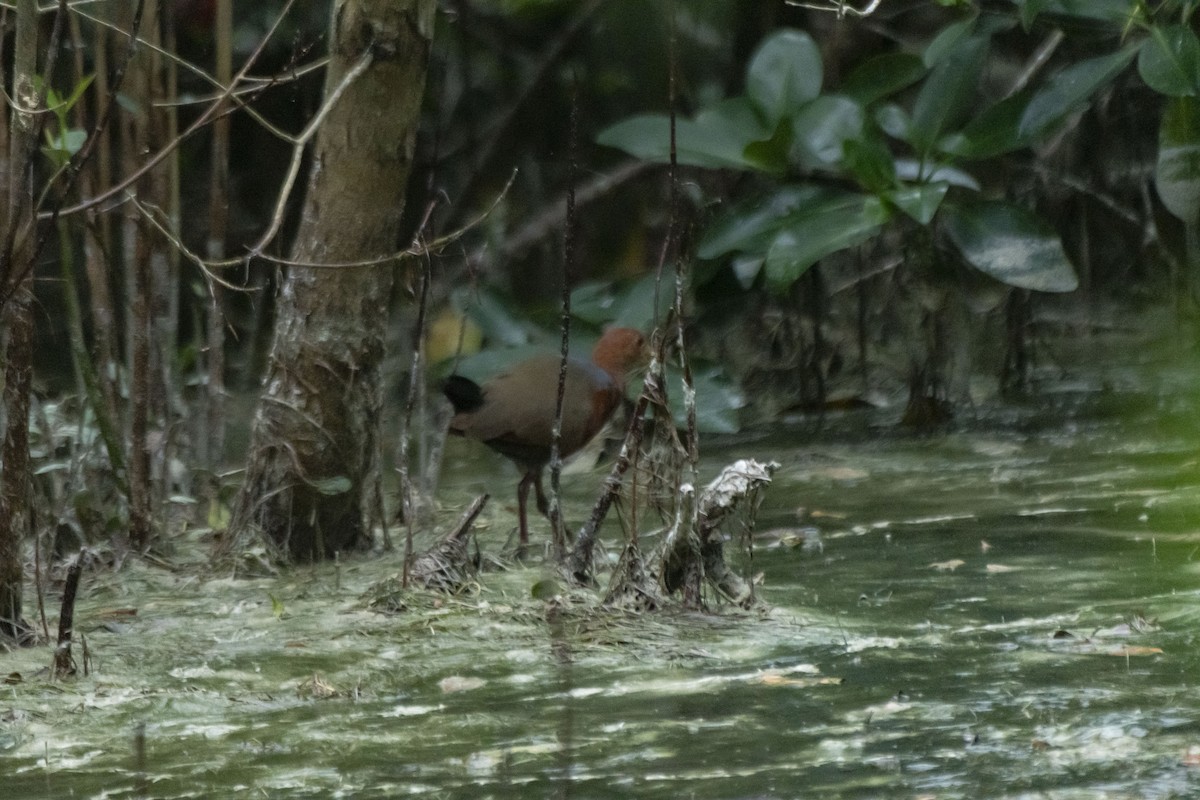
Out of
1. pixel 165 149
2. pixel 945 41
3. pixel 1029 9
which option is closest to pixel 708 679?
pixel 165 149

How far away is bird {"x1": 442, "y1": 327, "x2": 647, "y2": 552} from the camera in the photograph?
5.59 metres

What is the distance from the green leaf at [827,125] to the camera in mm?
7047

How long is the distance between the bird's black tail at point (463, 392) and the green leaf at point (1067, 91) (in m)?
2.46

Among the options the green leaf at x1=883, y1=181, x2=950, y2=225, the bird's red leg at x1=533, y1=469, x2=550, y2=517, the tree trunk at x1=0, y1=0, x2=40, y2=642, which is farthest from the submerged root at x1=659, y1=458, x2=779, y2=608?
the green leaf at x1=883, y1=181, x2=950, y2=225

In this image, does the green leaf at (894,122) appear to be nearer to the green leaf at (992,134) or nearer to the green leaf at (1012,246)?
the green leaf at (992,134)

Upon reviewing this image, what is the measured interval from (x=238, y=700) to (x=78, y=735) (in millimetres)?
366

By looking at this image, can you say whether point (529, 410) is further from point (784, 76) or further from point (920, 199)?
point (784, 76)

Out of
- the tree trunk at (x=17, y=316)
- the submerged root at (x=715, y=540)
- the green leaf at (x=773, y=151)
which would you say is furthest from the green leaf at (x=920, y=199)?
the tree trunk at (x=17, y=316)

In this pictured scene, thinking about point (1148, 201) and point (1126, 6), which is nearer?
point (1126, 6)

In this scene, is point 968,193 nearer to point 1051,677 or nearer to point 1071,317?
point 1071,317

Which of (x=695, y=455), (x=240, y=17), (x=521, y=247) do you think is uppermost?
(x=240, y=17)

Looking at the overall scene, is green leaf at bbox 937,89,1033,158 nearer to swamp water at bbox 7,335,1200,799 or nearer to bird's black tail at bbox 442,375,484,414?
swamp water at bbox 7,335,1200,799

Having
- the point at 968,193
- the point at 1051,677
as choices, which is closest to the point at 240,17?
the point at 968,193

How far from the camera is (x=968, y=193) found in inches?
301
